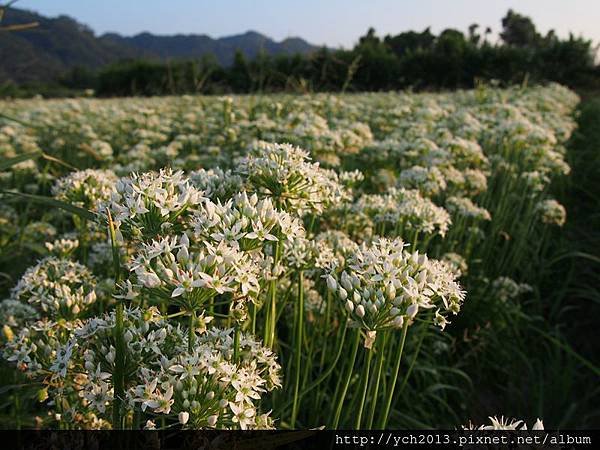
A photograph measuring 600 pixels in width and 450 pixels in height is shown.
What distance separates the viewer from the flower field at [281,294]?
1494mm

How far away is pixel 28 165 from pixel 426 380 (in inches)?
180

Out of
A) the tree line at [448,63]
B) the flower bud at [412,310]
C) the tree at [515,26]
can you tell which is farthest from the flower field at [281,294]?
the tree at [515,26]

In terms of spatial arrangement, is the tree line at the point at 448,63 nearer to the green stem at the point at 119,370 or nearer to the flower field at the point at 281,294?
the flower field at the point at 281,294

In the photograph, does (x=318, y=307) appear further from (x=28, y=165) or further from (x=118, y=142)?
(x=118, y=142)

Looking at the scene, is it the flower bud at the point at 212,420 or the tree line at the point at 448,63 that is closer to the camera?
the flower bud at the point at 212,420

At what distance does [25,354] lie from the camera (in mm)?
1899

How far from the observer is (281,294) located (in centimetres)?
305

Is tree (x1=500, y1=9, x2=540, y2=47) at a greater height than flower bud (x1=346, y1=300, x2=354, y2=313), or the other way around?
tree (x1=500, y1=9, x2=540, y2=47)

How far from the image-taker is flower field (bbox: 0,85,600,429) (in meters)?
1.49

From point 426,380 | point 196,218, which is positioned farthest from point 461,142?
point 196,218

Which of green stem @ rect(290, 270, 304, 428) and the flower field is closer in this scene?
the flower field

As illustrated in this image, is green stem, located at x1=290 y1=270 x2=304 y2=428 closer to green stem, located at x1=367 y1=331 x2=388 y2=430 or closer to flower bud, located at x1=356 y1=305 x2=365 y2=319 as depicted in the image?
green stem, located at x1=367 y1=331 x2=388 y2=430

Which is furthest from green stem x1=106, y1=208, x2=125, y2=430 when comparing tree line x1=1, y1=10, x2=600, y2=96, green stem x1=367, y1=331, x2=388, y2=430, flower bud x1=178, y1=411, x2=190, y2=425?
tree line x1=1, y1=10, x2=600, y2=96

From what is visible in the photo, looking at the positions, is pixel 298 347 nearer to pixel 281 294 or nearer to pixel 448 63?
pixel 281 294
